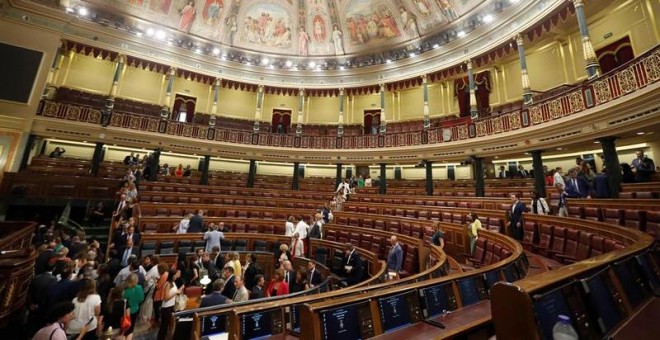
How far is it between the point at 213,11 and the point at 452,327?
18865mm

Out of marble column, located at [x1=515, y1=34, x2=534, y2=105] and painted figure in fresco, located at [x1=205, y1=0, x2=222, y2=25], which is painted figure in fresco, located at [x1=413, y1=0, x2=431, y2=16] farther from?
painted figure in fresco, located at [x1=205, y1=0, x2=222, y2=25]

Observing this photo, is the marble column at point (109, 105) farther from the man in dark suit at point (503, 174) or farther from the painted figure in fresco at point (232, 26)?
the man in dark suit at point (503, 174)

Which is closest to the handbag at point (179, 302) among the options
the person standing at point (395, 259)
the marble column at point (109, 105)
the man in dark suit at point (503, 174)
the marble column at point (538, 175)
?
the person standing at point (395, 259)

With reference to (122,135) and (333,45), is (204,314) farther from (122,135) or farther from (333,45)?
(333,45)

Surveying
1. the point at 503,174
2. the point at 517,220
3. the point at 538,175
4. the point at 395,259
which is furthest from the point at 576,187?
the point at 503,174

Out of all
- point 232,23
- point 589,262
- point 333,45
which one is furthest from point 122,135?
point 589,262

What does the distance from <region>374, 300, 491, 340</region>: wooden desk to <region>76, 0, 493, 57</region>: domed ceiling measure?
49.7 ft

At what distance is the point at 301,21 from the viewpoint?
58.7 ft

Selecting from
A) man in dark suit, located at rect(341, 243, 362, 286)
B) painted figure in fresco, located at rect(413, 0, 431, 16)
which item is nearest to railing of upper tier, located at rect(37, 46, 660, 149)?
painted figure in fresco, located at rect(413, 0, 431, 16)

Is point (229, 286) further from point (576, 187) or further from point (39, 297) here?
point (576, 187)

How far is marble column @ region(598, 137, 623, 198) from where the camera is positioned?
7.42m

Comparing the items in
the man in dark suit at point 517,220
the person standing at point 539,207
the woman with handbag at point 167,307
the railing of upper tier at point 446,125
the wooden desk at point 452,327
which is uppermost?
the railing of upper tier at point 446,125

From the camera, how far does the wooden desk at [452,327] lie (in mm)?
1947

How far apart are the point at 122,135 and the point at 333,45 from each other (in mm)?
12551
